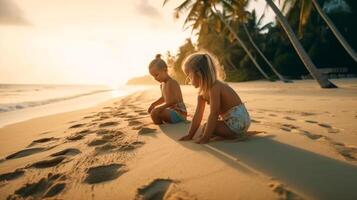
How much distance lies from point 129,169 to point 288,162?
1.15m

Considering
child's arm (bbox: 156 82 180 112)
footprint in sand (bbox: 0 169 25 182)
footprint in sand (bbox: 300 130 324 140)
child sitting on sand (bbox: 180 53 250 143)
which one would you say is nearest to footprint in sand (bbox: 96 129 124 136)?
child's arm (bbox: 156 82 180 112)

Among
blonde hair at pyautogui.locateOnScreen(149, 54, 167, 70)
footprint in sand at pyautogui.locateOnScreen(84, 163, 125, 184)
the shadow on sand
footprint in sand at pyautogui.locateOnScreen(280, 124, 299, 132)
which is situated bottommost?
footprint in sand at pyautogui.locateOnScreen(280, 124, 299, 132)

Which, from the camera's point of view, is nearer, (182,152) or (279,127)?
(182,152)

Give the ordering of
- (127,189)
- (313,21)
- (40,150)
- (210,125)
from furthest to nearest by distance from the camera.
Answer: (313,21) < (40,150) < (210,125) < (127,189)

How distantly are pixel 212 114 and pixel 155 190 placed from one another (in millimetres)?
1212

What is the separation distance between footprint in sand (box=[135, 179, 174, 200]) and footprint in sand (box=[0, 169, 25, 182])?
111 centimetres

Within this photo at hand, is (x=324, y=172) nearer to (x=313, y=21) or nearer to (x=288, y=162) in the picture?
(x=288, y=162)

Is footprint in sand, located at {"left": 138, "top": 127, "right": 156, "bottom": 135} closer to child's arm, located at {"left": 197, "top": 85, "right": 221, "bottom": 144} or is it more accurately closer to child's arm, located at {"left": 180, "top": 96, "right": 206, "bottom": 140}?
child's arm, located at {"left": 180, "top": 96, "right": 206, "bottom": 140}

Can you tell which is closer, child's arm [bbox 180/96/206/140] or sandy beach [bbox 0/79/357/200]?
sandy beach [bbox 0/79/357/200]

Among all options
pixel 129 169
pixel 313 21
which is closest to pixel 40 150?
pixel 129 169

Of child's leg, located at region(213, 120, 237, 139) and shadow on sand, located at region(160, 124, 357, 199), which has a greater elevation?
child's leg, located at region(213, 120, 237, 139)

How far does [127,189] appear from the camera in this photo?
1850 mm

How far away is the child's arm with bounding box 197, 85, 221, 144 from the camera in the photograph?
2846 millimetres

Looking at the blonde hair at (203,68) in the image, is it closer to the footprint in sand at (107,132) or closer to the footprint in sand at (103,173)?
the footprint in sand at (103,173)
